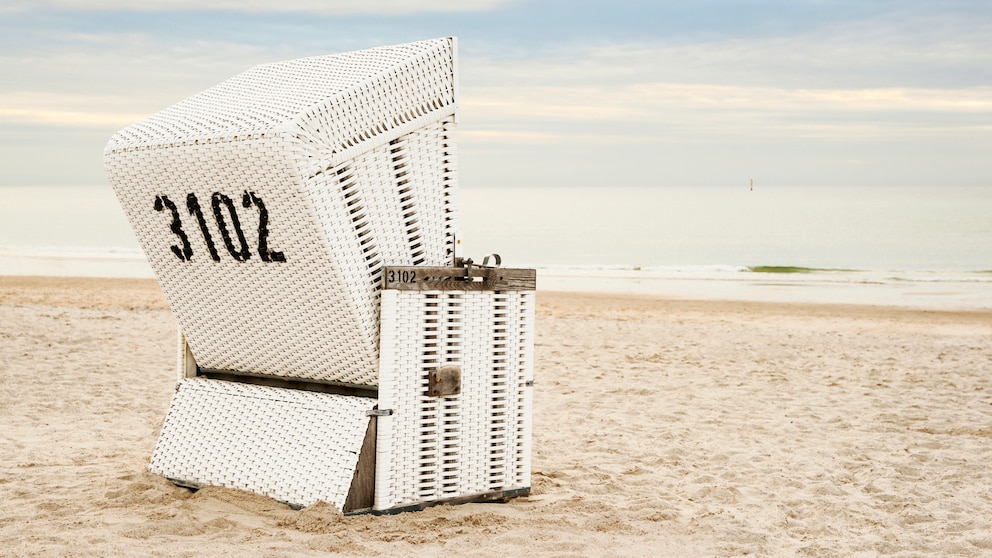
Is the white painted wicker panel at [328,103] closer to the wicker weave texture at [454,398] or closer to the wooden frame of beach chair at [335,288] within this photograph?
the wooden frame of beach chair at [335,288]

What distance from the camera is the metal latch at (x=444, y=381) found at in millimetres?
3986

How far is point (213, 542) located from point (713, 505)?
233 cm

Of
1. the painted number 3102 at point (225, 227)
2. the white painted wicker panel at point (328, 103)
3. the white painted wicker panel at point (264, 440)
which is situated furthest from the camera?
the white painted wicker panel at point (264, 440)

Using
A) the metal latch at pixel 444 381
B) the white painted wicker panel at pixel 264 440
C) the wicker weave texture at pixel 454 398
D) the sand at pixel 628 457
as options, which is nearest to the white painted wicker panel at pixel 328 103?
the wicker weave texture at pixel 454 398

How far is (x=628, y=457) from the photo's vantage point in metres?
5.65

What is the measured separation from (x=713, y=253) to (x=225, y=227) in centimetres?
Answer: 3869

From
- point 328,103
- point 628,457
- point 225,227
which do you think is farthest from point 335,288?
point 628,457

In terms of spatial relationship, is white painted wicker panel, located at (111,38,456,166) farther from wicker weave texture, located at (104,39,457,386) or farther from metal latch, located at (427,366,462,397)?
metal latch, located at (427,366,462,397)

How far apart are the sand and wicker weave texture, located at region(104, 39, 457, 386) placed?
2.46ft

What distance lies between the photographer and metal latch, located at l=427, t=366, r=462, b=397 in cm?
399

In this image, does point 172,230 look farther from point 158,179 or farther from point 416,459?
point 416,459

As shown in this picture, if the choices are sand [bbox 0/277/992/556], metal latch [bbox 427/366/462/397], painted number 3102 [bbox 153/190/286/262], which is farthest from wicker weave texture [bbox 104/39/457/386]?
sand [bbox 0/277/992/556]

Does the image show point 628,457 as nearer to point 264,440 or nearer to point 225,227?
point 264,440

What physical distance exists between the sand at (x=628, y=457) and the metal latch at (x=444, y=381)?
0.51 metres
